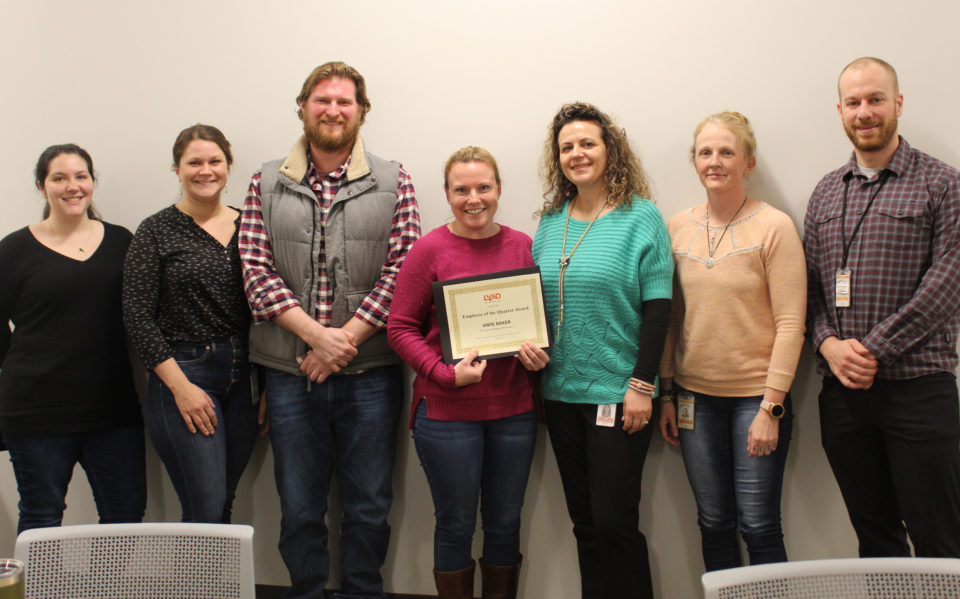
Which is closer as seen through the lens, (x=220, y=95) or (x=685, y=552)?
(x=685, y=552)

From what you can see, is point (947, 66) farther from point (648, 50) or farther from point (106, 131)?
point (106, 131)

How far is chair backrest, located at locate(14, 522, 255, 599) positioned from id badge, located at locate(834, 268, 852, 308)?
176 cm

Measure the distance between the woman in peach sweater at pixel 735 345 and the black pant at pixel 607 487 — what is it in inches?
9.5

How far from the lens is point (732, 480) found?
2.17 m

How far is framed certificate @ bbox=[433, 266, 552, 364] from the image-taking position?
205cm

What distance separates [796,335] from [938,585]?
0.97 m

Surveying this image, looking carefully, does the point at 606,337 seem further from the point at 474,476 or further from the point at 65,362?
the point at 65,362

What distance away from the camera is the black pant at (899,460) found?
1.88 m

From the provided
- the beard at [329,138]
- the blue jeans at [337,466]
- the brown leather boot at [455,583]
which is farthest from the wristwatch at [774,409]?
the beard at [329,138]

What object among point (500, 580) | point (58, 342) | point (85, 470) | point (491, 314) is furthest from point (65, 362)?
point (500, 580)

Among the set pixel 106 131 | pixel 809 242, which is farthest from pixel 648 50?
pixel 106 131

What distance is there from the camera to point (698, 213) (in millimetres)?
2230

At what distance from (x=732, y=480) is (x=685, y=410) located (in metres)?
0.28

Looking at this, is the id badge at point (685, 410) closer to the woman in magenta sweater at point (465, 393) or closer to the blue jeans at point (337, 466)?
the woman in magenta sweater at point (465, 393)
